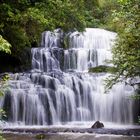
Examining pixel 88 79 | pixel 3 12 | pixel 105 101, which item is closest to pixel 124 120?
pixel 105 101

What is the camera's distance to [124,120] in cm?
1767

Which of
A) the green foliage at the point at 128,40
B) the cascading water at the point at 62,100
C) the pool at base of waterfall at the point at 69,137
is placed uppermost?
the green foliage at the point at 128,40

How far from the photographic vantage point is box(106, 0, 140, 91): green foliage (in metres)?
10.5

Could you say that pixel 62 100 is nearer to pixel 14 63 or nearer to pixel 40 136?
pixel 14 63

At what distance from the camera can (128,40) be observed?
1245 centimetres

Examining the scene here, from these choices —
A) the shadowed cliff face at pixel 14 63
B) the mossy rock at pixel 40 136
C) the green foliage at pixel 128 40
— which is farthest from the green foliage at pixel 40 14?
the mossy rock at pixel 40 136

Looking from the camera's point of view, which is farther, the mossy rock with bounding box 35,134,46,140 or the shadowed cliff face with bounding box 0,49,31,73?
the shadowed cliff face with bounding box 0,49,31,73

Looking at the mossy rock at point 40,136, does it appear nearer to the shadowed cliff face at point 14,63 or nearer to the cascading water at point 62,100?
the cascading water at point 62,100

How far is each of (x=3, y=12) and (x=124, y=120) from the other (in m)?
7.60

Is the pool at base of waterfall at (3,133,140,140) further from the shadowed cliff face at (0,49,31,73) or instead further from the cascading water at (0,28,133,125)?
the shadowed cliff face at (0,49,31,73)

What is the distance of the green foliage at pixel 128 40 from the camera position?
414 inches

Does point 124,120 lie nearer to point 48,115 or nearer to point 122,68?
point 48,115

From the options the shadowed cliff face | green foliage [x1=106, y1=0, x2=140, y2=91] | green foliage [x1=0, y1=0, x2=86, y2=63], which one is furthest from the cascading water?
green foliage [x1=106, y1=0, x2=140, y2=91]

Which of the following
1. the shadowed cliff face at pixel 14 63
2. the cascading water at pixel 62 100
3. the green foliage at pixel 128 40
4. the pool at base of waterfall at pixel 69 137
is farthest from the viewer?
the shadowed cliff face at pixel 14 63
